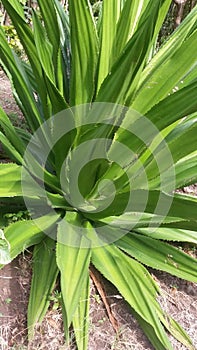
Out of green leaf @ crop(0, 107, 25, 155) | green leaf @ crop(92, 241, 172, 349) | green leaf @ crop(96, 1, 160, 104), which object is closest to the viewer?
green leaf @ crop(96, 1, 160, 104)

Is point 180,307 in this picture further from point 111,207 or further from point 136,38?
point 136,38

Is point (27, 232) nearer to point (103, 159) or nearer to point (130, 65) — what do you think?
point (103, 159)

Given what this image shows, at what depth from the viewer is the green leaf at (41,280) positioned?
1.39m

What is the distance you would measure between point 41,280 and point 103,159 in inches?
16.3

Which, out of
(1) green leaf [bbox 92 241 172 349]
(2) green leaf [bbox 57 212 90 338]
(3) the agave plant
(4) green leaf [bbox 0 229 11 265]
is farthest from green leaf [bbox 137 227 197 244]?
(4) green leaf [bbox 0 229 11 265]

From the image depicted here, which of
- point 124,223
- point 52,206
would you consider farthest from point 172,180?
point 52,206

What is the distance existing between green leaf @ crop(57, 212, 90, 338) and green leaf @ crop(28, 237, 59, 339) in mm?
87

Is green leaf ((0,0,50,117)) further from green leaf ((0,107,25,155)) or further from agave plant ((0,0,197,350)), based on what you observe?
green leaf ((0,107,25,155))

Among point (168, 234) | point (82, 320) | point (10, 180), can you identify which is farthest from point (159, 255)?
point (10, 180)

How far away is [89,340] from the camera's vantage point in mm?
1459

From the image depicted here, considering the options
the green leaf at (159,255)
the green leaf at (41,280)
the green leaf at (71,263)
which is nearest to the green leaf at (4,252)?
the green leaf at (71,263)

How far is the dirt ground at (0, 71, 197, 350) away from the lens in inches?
54.9

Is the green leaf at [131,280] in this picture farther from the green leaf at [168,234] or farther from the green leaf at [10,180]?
the green leaf at [10,180]

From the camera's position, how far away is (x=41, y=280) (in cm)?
146
